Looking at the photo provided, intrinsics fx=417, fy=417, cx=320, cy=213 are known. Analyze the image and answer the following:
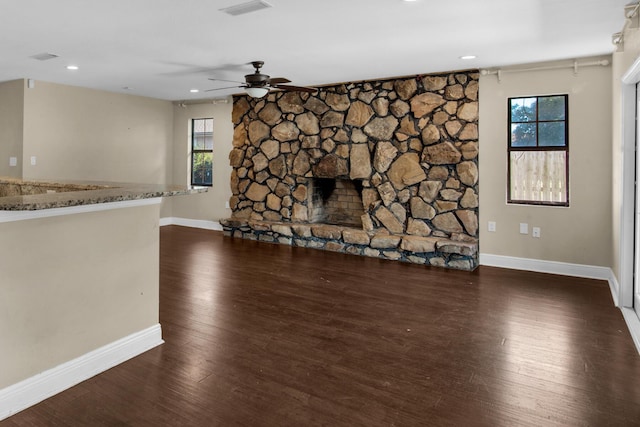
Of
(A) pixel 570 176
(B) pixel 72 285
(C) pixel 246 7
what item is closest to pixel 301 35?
(C) pixel 246 7

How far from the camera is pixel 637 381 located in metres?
2.33

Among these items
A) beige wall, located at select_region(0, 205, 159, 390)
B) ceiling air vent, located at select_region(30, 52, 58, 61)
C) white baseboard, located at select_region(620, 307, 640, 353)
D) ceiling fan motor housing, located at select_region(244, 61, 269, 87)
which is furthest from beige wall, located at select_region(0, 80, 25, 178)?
white baseboard, located at select_region(620, 307, 640, 353)

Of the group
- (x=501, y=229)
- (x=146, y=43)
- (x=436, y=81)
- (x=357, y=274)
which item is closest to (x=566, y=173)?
(x=501, y=229)

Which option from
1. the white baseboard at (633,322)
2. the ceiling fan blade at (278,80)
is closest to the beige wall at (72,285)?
the ceiling fan blade at (278,80)

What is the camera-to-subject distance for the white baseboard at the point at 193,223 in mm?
7470

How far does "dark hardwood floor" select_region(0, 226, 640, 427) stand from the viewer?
2004 mm

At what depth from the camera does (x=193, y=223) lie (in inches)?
304

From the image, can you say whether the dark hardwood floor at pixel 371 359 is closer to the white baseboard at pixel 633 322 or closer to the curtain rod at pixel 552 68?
the white baseboard at pixel 633 322

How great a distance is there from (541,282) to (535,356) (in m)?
1.98

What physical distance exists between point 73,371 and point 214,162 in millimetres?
5502

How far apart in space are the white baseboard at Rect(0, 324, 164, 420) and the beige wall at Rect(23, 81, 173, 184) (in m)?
4.54

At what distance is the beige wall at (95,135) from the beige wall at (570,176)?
5.58m

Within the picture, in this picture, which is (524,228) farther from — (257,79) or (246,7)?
(246,7)

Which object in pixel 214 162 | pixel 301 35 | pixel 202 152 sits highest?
pixel 301 35
